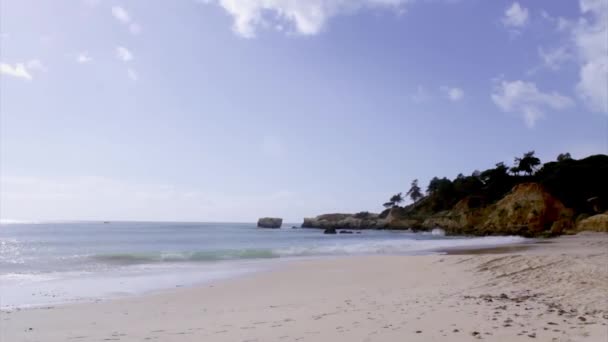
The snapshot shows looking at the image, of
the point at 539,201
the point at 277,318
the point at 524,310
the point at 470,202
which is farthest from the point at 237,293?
the point at 470,202

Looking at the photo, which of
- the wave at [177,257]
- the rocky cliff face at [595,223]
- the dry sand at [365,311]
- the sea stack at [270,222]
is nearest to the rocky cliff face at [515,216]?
the rocky cliff face at [595,223]

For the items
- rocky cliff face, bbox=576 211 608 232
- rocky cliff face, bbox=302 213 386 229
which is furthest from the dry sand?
rocky cliff face, bbox=302 213 386 229

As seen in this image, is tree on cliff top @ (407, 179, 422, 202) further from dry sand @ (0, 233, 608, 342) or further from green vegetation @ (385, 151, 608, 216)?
dry sand @ (0, 233, 608, 342)

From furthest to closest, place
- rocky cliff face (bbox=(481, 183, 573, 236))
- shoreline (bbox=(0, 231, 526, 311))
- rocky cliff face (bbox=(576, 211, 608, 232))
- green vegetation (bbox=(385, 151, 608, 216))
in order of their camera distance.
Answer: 1. green vegetation (bbox=(385, 151, 608, 216))
2. rocky cliff face (bbox=(481, 183, 573, 236))
3. rocky cliff face (bbox=(576, 211, 608, 232))
4. shoreline (bbox=(0, 231, 526, 311))

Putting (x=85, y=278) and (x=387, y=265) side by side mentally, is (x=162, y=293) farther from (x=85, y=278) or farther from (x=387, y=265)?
(x=387, y=265)

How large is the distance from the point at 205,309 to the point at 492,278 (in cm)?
744

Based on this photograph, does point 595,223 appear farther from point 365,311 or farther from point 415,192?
point 415,192

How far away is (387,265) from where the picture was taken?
16.9 meters

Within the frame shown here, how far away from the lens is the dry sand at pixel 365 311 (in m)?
6.29

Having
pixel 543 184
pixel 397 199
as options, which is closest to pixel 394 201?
Answer: pixel 397 199

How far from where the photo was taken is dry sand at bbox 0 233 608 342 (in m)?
6.29

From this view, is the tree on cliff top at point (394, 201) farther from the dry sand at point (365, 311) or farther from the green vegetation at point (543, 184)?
the dry sand at point (365, 311)

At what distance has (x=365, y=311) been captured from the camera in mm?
7926

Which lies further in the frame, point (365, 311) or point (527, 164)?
point (527, 164)
